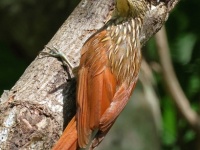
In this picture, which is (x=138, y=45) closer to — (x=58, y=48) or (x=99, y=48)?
(x=99, y=48)

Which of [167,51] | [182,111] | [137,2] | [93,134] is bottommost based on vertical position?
[182,111]

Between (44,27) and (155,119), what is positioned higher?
(44,27)

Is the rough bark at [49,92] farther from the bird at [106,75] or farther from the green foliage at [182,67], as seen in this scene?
the green foliage at [182,67]

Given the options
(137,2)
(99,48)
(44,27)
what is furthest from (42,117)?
(44,27)

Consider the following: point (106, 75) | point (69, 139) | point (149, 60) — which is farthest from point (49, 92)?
point (149, 60)

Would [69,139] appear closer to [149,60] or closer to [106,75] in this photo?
[106,75]
